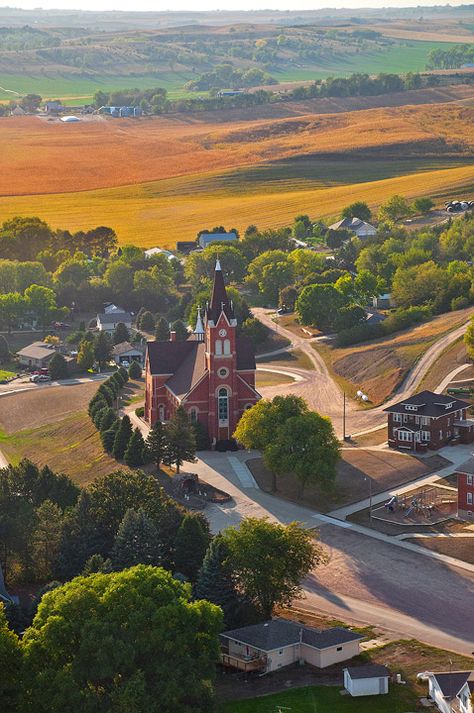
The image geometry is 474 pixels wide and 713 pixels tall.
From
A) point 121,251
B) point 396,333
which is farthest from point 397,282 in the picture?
point 121,251

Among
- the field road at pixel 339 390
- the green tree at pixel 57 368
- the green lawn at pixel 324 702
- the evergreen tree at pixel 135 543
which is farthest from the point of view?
the green tree at pixel 57 368

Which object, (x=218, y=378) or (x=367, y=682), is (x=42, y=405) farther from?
(x=367, y=682)

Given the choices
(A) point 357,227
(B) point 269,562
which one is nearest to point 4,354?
(A) point 357,227

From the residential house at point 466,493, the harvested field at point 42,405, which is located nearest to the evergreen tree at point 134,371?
the harvested field at point 42,405

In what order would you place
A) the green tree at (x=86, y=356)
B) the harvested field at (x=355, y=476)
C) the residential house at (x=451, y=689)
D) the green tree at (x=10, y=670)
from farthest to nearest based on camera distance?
the green tree at (x=86, y=356)
the harvested field at (x=355, y=476)
the residential house at (x=451, y=689)
the green tree at (x=10, y=670)

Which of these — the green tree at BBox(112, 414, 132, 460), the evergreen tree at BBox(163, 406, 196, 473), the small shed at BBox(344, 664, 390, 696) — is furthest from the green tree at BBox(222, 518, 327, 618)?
the green tree at BBox(112, 414, 132, 460)

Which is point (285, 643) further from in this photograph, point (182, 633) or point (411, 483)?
point (411, 483)

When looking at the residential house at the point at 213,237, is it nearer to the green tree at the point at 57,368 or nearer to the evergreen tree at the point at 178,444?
the green tree at the point at 57,368
